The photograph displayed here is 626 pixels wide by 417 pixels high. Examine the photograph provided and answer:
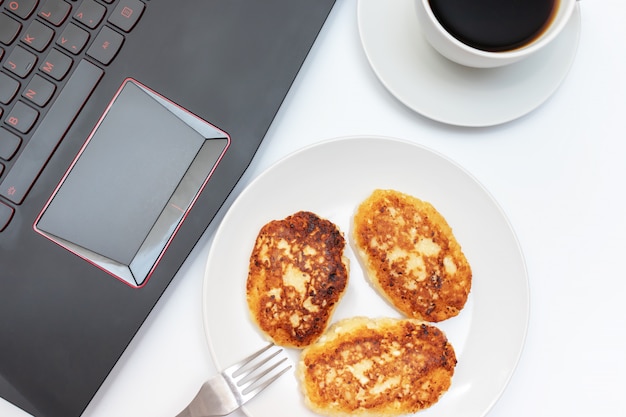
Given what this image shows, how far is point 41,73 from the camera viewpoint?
0.57 meters

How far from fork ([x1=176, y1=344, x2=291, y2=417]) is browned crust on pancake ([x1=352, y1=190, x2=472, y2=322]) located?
17 cm

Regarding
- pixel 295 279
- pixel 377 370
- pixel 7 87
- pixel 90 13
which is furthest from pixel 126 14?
pixel 377 370

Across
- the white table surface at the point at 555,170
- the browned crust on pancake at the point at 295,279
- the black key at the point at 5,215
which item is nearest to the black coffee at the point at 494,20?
the white table surface at the point at 555,170

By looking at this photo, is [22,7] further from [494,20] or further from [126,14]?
[494,20]

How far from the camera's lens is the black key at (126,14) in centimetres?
59

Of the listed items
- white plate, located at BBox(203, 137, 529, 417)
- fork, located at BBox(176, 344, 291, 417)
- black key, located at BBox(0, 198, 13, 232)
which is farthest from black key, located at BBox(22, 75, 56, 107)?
fork, located at BBox(176, 344, 291, 417)

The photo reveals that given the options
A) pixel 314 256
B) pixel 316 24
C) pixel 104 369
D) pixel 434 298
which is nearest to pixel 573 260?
pixel 434 298

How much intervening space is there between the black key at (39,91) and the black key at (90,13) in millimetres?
70

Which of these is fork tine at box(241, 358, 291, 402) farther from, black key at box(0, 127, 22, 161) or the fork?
black key at box(0, 127, 22, 161)

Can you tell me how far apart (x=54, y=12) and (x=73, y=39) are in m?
0.03

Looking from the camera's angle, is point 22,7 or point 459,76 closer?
point 22,7

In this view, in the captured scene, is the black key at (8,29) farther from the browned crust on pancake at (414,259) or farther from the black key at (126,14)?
the browned crust on pancake at (414,259)

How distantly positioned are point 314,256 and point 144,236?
0.65 feet

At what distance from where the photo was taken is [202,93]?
0.63 m
